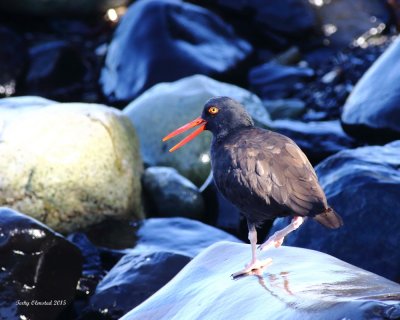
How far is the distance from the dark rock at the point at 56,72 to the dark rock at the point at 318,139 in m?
5.01

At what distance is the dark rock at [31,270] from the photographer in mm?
5508

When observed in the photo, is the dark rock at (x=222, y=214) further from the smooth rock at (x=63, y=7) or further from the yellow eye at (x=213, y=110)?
the smooth rock at (x=63, y=7)

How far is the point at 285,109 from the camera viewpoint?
36.1 ft

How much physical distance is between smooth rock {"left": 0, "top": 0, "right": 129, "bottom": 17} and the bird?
11.1 metres

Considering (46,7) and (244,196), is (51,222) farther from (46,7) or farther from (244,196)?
(46,7)

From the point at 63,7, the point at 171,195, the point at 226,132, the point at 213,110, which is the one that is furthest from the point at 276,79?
the point at 226,132

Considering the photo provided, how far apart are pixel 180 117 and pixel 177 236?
2355 millimetres

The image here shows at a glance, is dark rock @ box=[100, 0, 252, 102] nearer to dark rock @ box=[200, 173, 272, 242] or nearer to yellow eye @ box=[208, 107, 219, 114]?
dark rock @ box=[200, 173, 272, 242]

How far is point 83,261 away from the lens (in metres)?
6.20

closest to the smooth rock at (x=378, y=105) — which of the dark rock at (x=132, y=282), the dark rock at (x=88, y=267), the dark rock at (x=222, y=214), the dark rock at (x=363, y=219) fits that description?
the dark rock at (x=222, y=214)

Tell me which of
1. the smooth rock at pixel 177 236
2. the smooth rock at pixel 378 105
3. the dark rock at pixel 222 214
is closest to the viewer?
the smooth rock at pixel 177 236

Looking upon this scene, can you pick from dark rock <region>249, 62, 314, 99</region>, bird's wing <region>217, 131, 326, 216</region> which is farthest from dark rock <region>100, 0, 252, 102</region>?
bird's wing <region>217, 131, 326, 216</region>

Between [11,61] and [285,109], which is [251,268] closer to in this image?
[285,109]

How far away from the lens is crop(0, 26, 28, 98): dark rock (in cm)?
1269
